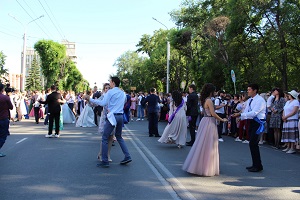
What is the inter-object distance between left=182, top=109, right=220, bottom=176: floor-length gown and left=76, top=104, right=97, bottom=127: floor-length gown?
40.4 ft

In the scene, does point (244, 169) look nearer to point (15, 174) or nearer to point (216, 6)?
point (15, 174)

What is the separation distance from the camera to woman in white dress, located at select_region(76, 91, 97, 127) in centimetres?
1922

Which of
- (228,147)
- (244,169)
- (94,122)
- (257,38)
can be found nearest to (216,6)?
(257,38)

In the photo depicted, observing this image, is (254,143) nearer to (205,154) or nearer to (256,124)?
(256,124)

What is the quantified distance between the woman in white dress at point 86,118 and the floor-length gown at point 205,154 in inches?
485

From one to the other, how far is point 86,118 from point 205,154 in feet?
42.0

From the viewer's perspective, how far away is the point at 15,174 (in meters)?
7.25

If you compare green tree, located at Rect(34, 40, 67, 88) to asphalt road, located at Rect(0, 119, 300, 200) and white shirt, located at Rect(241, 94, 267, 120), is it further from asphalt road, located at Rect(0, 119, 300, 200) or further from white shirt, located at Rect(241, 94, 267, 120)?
white shirt, located at Rect(241, 94, 267, 120)

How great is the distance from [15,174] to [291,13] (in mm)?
20241

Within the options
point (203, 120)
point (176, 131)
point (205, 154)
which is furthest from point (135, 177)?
point (176, 131)

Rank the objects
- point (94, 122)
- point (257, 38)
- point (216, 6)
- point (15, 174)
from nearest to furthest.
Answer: point (15, 174)
point (94, 122)
point (257, 38)
point (216, 6)

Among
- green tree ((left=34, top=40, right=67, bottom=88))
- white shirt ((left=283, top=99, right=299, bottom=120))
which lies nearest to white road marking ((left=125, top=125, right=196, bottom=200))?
white shirt ((left=283, top=99, right=299, bottom=120))

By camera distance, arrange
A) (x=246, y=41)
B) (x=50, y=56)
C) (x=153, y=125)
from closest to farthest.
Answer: (x=153, y=125), (x=246, y=41), (x=50, y=56)

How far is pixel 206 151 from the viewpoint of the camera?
7371mm
